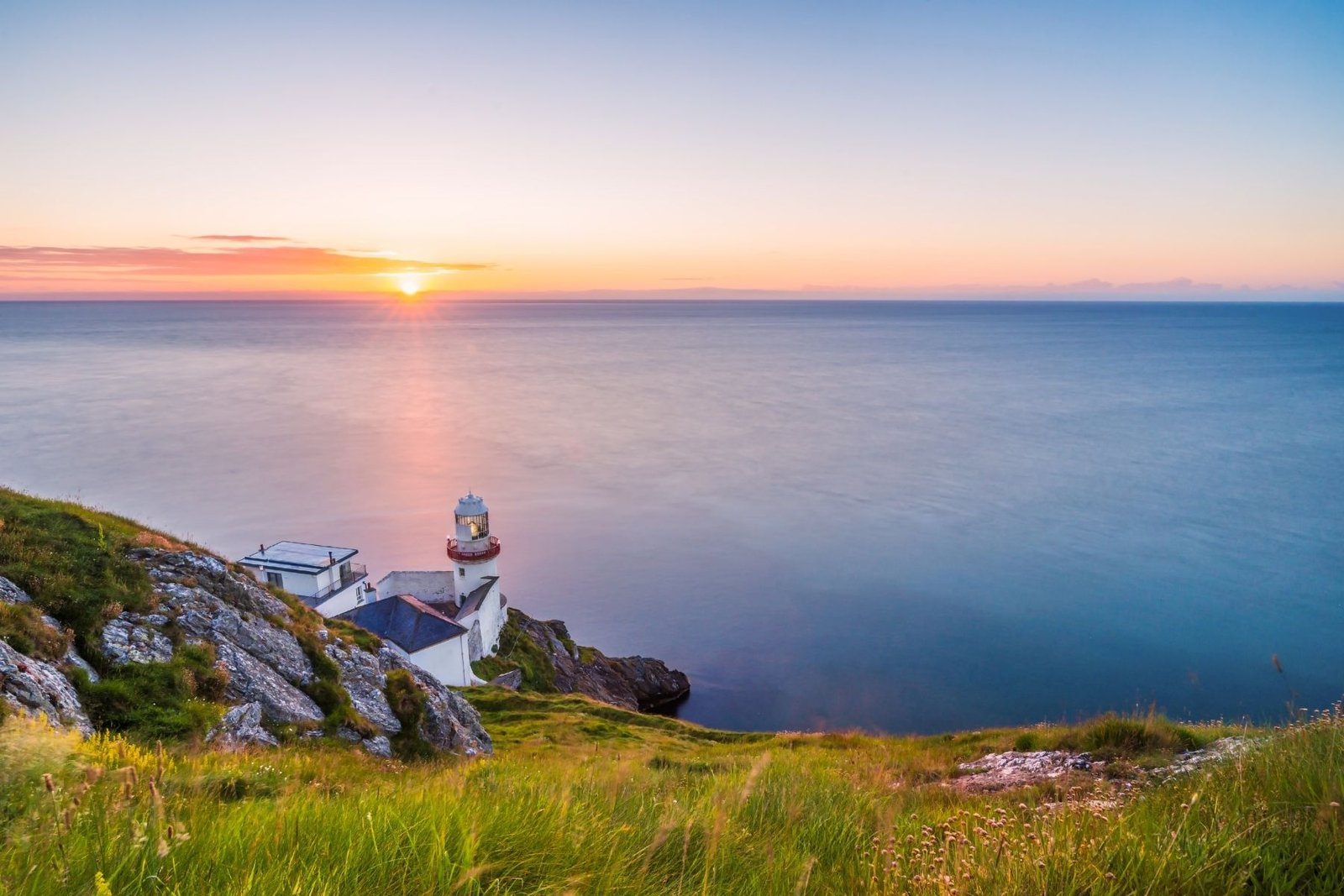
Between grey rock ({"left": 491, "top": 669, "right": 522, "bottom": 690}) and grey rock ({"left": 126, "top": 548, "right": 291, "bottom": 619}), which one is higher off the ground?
grey rock ({"left": 126, "top": 548, "right": 291, "bottom": 619})

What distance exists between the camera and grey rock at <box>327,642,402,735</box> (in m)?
15.1

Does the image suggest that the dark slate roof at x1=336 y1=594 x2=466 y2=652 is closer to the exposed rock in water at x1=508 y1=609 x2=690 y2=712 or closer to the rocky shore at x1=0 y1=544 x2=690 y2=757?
the exposed rock in water at x1=508 y1=609 x2=690 y2=712

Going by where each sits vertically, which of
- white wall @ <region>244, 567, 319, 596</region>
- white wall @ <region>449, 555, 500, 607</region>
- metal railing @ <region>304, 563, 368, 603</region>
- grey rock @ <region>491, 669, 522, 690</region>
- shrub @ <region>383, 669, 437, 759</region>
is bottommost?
grey rock @ <region>491, 669, 522, 690</region>

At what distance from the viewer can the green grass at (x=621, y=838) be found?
10.0ft

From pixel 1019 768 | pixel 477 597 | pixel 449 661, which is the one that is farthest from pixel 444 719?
pixel 477 597

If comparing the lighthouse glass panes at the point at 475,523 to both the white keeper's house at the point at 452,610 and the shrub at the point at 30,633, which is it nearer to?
the white keeper's house at the point at 452,610

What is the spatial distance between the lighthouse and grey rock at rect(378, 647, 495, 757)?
840 inches

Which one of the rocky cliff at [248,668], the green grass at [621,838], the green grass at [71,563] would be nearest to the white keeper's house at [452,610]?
the rocky cliff at [248,668]

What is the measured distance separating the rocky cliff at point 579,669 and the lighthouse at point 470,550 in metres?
3.59

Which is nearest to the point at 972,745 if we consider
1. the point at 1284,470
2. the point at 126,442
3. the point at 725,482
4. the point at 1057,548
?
the point at 1057,548

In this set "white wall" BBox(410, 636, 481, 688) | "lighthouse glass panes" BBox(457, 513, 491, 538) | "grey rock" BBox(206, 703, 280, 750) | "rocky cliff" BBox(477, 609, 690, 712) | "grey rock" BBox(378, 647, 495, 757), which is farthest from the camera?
"lighthouse glass panes" BBox(457, 513, 491, 538)

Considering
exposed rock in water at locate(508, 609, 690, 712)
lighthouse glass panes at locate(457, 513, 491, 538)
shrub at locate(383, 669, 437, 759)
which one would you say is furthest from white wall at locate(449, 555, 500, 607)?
shrub at locate(383, 669, 437, 759)

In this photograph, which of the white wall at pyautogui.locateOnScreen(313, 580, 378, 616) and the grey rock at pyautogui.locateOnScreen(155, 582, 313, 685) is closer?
the grey rock at pyautogui.locateOnScreen(155, 582, 313, 685)

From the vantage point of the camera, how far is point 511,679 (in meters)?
37.9
